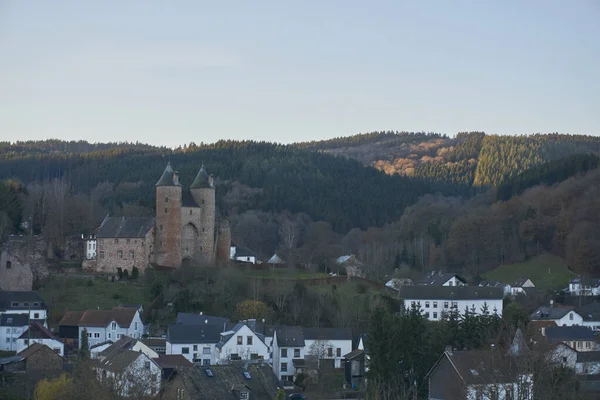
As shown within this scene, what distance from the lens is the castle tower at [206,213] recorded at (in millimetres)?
70000

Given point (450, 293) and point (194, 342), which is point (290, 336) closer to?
A: point (194, 342)

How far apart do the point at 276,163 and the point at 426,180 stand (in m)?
31.8

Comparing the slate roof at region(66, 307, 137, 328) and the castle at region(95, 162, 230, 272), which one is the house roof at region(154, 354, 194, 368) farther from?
the castle at region(95, 162, 230, 272)

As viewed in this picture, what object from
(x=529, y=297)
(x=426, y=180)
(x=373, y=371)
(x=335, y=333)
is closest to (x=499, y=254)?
(x=529, y=297)

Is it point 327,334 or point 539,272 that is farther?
point 539,272

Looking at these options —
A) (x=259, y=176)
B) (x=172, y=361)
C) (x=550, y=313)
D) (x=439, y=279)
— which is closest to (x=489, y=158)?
(x=259, y=176)

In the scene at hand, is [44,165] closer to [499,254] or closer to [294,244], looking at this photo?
[294,244]

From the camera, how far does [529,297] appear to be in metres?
74.2

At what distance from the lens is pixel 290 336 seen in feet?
184

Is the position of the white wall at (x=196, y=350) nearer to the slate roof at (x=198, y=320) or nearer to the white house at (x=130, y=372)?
the slate roof at (x=198, y=320)

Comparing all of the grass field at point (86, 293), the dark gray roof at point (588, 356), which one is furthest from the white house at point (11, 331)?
the dark gray roof at point (588, 356)

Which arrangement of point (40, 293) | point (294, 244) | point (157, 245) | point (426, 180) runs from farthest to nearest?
point (426, 180)
point (294, 244)
point (157, 245)
point (40, 293)

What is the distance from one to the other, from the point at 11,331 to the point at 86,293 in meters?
8.62

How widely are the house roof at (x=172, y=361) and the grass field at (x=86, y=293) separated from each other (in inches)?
523
